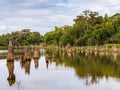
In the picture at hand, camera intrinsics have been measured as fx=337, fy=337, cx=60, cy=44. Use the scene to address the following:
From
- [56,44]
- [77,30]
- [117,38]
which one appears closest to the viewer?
[117,38]

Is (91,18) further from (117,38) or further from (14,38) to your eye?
(14,38)

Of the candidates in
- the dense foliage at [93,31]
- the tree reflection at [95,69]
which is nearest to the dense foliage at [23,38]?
the dense foliage at [93,31]

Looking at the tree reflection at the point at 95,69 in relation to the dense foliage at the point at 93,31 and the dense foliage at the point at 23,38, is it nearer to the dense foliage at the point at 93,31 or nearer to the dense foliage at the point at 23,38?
the dense foliage at the point at 93,31

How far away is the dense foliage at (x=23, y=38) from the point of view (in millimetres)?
172125

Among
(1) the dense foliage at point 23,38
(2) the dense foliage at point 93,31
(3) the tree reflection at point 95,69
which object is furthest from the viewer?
(1) the dense foliage at point 23,38

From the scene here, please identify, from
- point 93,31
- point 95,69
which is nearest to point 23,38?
point 93,31

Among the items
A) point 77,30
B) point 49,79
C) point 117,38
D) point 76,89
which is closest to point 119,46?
point 117,38

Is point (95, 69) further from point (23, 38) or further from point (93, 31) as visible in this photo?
point (23, 38)

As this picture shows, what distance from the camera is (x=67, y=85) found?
94.5ft

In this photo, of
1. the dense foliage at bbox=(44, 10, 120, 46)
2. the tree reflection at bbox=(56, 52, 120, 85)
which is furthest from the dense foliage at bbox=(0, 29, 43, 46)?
the tree reflection at bbox=(56, 52, 120, 85)

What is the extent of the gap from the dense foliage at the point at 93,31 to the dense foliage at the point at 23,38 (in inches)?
1814

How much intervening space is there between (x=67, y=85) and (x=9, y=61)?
24.4 metres

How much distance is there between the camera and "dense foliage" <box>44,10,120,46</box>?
103438 mm

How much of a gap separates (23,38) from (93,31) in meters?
73.7
